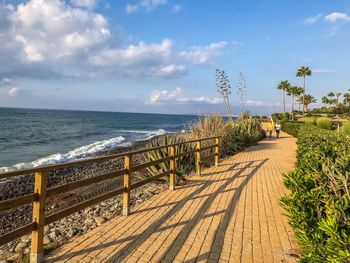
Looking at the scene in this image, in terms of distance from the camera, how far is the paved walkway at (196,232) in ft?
14.1

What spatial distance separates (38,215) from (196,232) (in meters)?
2.47

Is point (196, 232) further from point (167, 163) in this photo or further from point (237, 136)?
point (237, 136)

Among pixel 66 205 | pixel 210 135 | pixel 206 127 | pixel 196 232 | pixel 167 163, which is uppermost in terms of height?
pixel 206 127

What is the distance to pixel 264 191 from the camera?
8180 mm

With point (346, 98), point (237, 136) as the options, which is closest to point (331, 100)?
point (346, 98)

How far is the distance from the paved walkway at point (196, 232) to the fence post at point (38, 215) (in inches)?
9.8

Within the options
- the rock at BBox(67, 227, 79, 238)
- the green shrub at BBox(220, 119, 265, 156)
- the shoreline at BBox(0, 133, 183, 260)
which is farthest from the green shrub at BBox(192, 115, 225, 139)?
the rock at BBox(67, 227, 79, 238)

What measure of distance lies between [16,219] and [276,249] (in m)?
7.39

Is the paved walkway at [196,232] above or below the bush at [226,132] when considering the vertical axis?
below

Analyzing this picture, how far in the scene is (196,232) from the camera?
5133 mm

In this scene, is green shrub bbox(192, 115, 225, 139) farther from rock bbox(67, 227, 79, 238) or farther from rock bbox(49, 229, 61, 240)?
rock bbox(49, 229, 61, 240)

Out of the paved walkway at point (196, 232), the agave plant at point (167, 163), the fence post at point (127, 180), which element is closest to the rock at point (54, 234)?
the paved walkway at point (196, 232)

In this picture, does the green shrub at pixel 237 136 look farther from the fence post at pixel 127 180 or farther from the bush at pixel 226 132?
the fence post at pixel 127 180

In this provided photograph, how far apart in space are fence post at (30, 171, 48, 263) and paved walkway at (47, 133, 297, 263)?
25 centimetres
